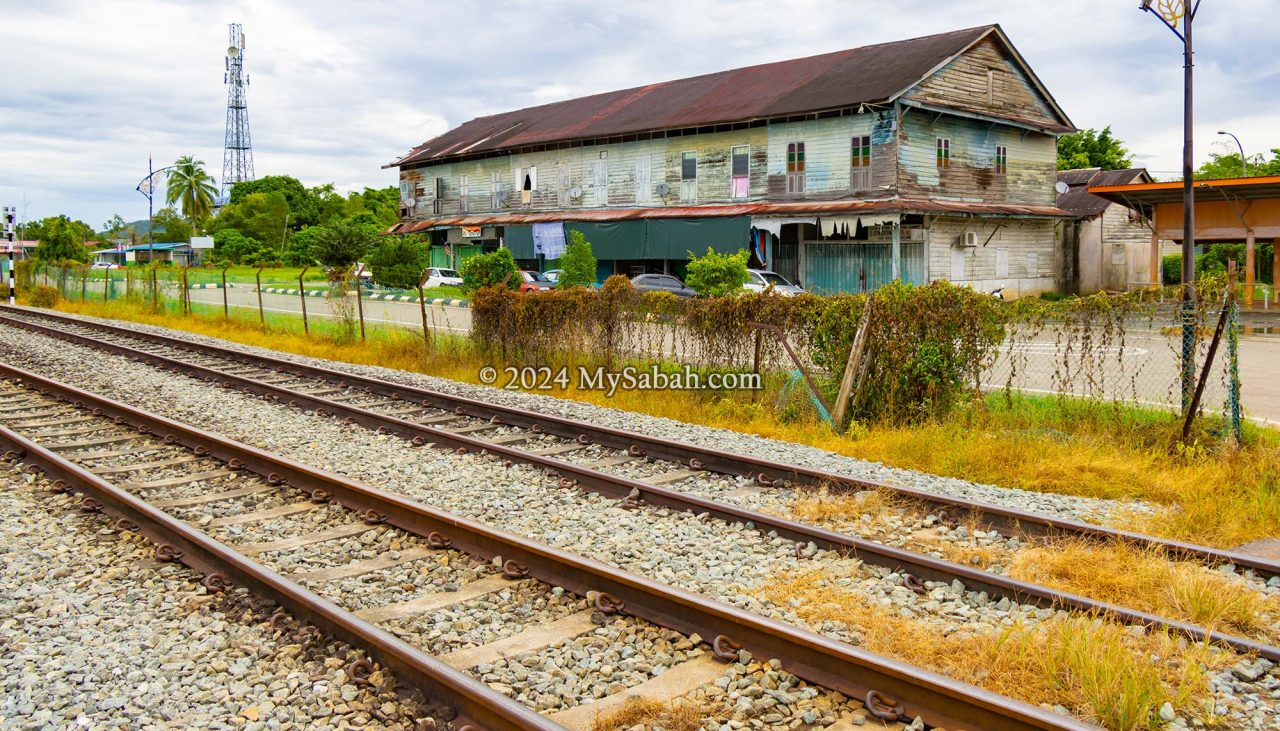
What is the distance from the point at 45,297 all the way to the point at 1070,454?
3538 cm

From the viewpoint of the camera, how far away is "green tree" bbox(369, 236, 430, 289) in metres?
39.6

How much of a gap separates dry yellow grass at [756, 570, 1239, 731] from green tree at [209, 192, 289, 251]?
283 feet

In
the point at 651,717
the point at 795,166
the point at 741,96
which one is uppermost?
the point at 741,96

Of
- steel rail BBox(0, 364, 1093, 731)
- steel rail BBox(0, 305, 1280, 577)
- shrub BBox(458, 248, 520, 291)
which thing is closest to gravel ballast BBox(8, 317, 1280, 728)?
steel rail BBox(0, 364, 1093, 731)

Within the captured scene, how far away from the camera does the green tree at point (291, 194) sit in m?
91.4

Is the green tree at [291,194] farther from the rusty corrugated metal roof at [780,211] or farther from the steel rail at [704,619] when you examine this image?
the steel rail at [704,619]

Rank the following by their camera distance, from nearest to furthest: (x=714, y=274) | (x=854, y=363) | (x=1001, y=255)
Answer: (x=854, y=363)
(x=714, y=274)
(x=1001, y=255)

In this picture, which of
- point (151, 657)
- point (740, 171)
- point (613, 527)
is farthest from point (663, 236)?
point (151, 657)

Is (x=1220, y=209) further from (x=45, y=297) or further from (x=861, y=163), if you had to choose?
(x=45, y=297)

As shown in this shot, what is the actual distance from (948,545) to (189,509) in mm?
5459

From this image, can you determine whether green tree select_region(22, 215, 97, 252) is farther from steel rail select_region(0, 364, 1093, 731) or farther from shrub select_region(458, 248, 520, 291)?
steel rail select_region(0, 364, 1093, 731)

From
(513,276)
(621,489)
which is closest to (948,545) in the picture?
(621,489)

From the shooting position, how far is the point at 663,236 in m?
34.7

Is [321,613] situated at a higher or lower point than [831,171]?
lower
